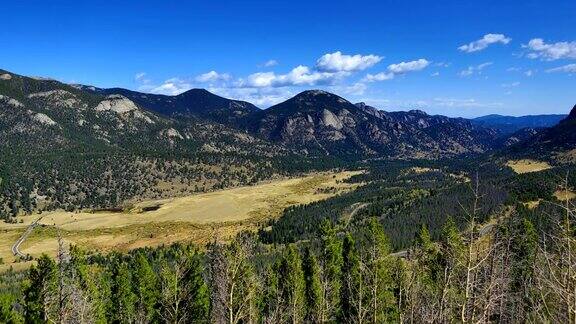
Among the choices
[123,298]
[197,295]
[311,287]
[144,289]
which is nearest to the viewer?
[197,295]

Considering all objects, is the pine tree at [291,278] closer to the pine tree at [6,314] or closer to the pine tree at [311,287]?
the pine tree at [311,287]

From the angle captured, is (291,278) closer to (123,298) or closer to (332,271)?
(332,271)

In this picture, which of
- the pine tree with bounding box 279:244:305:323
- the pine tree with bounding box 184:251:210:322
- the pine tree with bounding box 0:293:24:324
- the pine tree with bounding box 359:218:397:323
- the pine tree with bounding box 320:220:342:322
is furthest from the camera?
the pine tree with bounding box 320:220:342:322

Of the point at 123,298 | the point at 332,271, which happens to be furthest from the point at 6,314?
the point at 332,271

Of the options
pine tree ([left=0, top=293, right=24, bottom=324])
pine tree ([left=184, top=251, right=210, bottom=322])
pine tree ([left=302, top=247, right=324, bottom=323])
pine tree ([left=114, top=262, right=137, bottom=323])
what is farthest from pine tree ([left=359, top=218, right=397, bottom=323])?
pine tree ([left=0, top=293, right=24, bottom=324])

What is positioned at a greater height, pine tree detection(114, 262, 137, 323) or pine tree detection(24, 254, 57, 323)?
pine tree detection(24, 254, 57, 323)

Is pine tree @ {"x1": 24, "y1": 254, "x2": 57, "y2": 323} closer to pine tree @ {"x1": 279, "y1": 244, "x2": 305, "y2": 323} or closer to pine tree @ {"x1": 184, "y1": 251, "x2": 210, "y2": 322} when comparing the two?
pine tree @ {"x1": 184, "y1": 251, "x2": 210, "y2": 322}

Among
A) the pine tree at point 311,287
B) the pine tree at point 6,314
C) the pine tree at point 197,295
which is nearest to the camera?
the pine tree at point 6,314

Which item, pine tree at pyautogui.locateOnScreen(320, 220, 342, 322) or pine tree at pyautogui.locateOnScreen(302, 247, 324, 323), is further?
pine tree at pyautogui.locateOnScreen(320, 220, 342, 322)

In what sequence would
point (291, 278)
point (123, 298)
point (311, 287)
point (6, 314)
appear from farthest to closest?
point (311, 287) → point (123, 298) → point (291, 278) → point (6, 314)

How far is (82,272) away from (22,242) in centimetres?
14136

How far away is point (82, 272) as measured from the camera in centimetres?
6656

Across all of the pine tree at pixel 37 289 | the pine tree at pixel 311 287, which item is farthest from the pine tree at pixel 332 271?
the pine tree at pixel 37 289

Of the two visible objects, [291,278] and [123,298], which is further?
[123,298]
